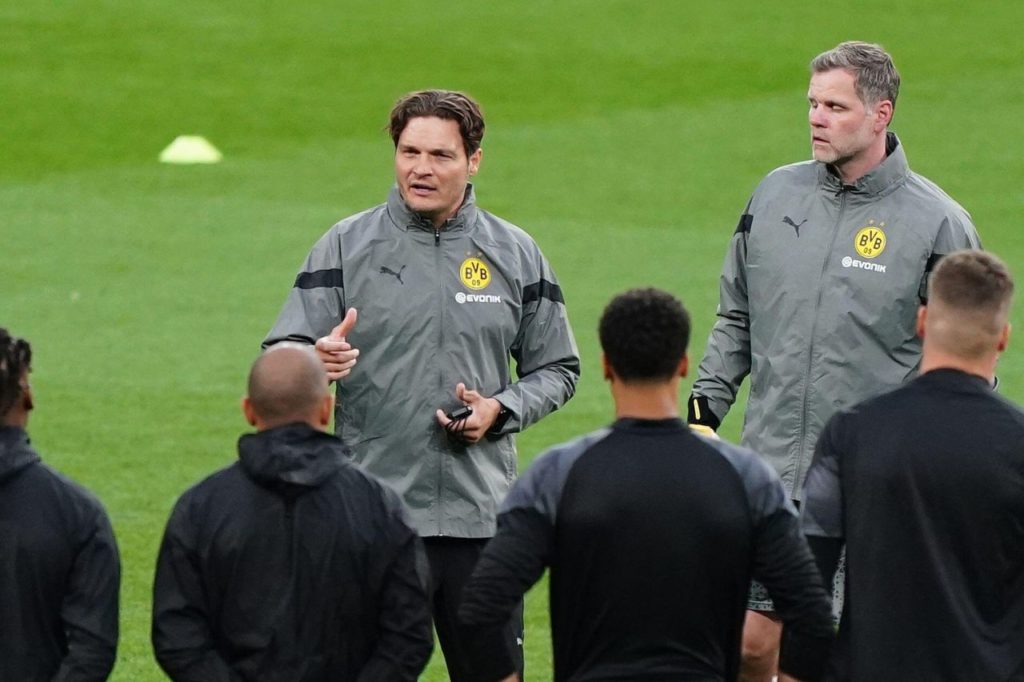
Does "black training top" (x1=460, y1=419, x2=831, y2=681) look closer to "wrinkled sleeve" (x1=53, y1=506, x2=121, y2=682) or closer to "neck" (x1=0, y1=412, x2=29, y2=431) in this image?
"wrinkled sleeve" (x1=53, y1=506, x2=121, y2=682)

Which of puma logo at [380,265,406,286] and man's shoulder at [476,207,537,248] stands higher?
man's shoulder at [476,207,537,248]

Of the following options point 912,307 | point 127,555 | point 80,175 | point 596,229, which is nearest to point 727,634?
point 912,307

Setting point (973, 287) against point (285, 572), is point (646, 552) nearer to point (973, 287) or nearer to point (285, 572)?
point (285, 572)

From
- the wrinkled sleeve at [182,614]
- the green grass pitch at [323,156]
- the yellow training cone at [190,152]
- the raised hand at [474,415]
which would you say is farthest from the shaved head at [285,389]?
the yellow training cone at [190,152]

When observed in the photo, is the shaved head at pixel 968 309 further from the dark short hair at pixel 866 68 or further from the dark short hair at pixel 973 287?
the dark short hair at pixel 866 68

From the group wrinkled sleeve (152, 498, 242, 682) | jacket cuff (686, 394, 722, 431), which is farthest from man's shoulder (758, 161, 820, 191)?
wrinkled sleeve (152, 498, 242, 682)

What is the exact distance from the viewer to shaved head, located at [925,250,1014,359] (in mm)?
4109

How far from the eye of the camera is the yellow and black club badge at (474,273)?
17.7 ft

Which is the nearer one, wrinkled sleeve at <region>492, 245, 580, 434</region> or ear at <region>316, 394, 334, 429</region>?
ear at <region>316, 394, 334, 429</region>

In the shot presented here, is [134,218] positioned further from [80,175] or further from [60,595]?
[60,595]

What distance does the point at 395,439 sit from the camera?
17.4ft

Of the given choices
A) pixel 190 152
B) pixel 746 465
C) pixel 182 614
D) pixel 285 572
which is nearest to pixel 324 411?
pixel 285 572

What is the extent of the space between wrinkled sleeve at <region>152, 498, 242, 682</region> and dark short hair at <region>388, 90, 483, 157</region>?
1734mm

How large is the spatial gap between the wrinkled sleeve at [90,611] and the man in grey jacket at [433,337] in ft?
4.01
